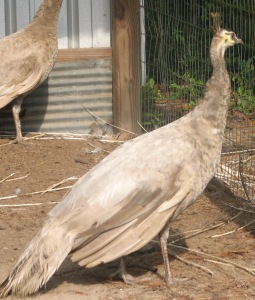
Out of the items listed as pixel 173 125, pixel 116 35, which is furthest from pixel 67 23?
pixel 173 125

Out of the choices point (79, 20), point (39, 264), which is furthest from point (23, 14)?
point (39, 264)

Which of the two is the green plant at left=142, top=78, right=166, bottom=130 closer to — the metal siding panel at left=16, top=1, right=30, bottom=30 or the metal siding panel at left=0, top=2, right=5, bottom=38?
the metal siding panel at left=16, top=1, right=30, bottom=30

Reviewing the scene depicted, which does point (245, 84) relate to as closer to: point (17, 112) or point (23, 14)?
point (17, 112)

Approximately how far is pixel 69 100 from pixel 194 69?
5.52ft

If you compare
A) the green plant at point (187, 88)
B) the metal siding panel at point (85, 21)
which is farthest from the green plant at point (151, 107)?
the metal siding panel at point (85, 21)

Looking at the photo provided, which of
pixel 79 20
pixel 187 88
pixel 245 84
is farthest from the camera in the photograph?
pixel 79 20

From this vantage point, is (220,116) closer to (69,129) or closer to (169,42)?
(169,42)

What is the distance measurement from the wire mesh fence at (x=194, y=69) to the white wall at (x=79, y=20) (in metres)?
0.43

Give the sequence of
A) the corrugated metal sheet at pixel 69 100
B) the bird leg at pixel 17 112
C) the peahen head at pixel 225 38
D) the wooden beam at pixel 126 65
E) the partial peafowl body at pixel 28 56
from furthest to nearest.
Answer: the corrugated metal sheet at pixel 69 100 → the wooden beam at pixel 126 65 → the bird leg at pixel 17 112 → the partial peafowl body at pixel 28 56 → the peahen head at pixel 225 38

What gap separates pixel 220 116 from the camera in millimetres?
5527

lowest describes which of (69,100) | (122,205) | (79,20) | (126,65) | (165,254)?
(165,254)

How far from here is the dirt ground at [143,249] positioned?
533 centimetres

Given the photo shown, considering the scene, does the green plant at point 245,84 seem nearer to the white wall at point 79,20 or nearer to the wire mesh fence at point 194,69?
the wire mesh fence at point 194,69

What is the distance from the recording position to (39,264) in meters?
5.05
